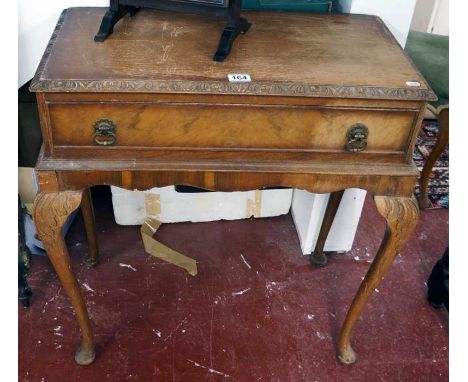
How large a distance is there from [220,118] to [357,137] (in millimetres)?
306

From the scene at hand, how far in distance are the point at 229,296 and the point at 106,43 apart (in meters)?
0.93

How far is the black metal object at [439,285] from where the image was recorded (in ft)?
5.65

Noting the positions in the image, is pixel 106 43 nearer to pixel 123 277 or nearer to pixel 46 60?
pixel 46 60

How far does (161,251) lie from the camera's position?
1937 millimetres

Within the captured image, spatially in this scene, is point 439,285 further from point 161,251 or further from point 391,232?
point 161,251

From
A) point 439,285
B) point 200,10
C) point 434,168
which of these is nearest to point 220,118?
point 200,10

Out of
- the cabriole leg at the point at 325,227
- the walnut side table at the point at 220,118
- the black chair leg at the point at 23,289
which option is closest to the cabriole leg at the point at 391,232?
the walnut side table at the point at 220,118

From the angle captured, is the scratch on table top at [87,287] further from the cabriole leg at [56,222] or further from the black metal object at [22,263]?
the cabriole leg at [56,222]

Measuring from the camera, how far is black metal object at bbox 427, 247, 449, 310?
172cm

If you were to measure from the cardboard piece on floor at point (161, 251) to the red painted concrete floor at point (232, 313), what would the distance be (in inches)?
1.0

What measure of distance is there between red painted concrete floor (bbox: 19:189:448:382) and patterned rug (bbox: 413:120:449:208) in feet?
0.88

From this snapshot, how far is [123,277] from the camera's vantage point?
184 cm

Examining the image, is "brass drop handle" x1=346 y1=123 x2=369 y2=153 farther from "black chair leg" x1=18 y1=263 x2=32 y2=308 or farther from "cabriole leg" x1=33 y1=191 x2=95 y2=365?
"black chair leg" x1=18 y1=263 x2=32 y2=308

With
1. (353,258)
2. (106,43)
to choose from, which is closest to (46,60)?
(106,43)
